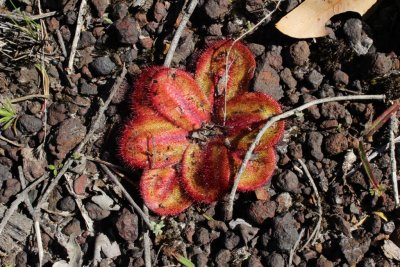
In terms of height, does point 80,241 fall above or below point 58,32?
below

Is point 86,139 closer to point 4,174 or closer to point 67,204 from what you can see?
point 67,204

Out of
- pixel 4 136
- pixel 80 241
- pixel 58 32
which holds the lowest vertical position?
pixel 80 241

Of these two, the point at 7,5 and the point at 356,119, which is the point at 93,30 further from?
the point at 356,119

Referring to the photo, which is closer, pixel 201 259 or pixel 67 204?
pixel 201 259

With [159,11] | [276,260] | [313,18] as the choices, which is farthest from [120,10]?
[276,260]

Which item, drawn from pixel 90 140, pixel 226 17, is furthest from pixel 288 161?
pixel 90 140
